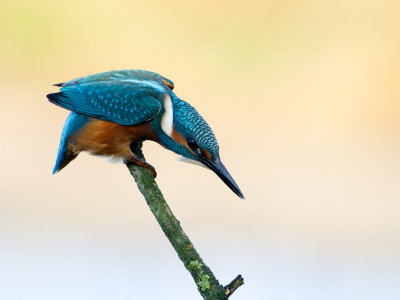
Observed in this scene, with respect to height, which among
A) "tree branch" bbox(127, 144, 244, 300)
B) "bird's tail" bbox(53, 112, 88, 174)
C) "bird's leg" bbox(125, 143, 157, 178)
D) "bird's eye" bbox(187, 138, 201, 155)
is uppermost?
"bird's tail" bbox(53, 112, 88, 174)

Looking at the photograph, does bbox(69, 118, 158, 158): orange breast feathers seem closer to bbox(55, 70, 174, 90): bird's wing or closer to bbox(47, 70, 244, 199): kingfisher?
bbox(47, 70, 244, 199): kingfisher

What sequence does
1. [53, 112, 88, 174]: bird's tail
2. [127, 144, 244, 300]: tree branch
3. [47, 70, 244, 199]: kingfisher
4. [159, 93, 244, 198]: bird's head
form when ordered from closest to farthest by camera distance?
[127, 144, 244, 300]: tree branch
[159, 93, 244, 198]: bird's head
[47, 70, 244, 199]: kingfisher
[53, 112, 88, 174]: bird's tail

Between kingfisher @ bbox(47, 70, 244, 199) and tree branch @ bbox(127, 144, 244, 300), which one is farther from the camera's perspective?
kingfisher @ bbox(47, 70, 244, 199)

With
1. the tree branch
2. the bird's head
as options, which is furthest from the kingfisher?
the tree branch

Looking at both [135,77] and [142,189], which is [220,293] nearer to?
[142,189]

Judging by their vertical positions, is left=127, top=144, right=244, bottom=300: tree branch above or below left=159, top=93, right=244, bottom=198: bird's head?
below

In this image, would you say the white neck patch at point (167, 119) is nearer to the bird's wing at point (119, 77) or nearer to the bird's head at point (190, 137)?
the bird's head at point (190, 137)

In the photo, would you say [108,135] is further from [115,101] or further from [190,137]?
[190,137]
